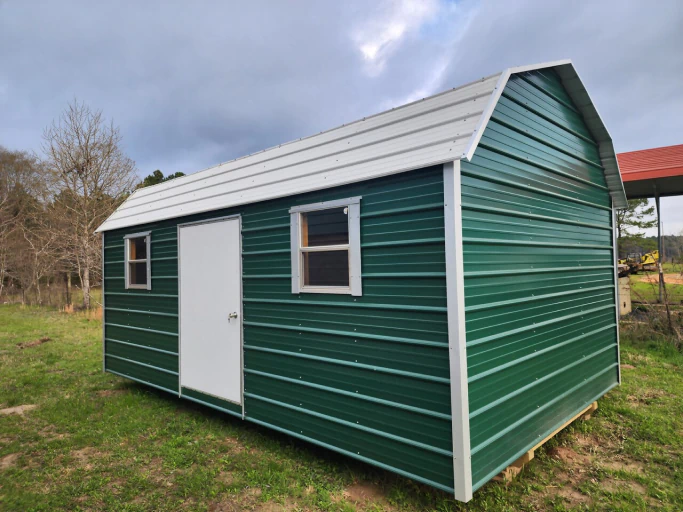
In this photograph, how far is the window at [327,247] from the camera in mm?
3098

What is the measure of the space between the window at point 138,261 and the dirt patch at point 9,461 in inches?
89.4

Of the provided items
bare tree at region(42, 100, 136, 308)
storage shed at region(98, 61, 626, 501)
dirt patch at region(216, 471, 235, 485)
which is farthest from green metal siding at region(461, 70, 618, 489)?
bare tree at region(42, 100, 136, 308)

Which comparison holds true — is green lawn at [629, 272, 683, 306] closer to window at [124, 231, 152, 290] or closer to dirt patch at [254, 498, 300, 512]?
dirt patch at [254, 498, 300, 512]

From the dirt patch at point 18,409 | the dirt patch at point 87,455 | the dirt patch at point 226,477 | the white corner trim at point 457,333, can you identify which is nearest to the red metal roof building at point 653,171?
the white corner trim at point 457,333

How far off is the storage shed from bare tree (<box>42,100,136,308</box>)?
13067 millimetres

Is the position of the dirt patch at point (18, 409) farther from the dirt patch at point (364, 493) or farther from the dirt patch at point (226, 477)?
the dirt patch at point (364, 493)

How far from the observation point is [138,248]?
5.79 meters

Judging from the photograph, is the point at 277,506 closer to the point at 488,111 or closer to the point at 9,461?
the point at 9,461

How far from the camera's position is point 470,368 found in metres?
2.55

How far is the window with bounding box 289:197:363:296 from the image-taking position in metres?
3.10

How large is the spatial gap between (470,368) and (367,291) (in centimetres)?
92

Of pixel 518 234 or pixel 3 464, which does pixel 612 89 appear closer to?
pixel 518 234

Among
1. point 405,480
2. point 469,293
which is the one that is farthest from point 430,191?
point 405,480

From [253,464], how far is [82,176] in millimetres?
16227
